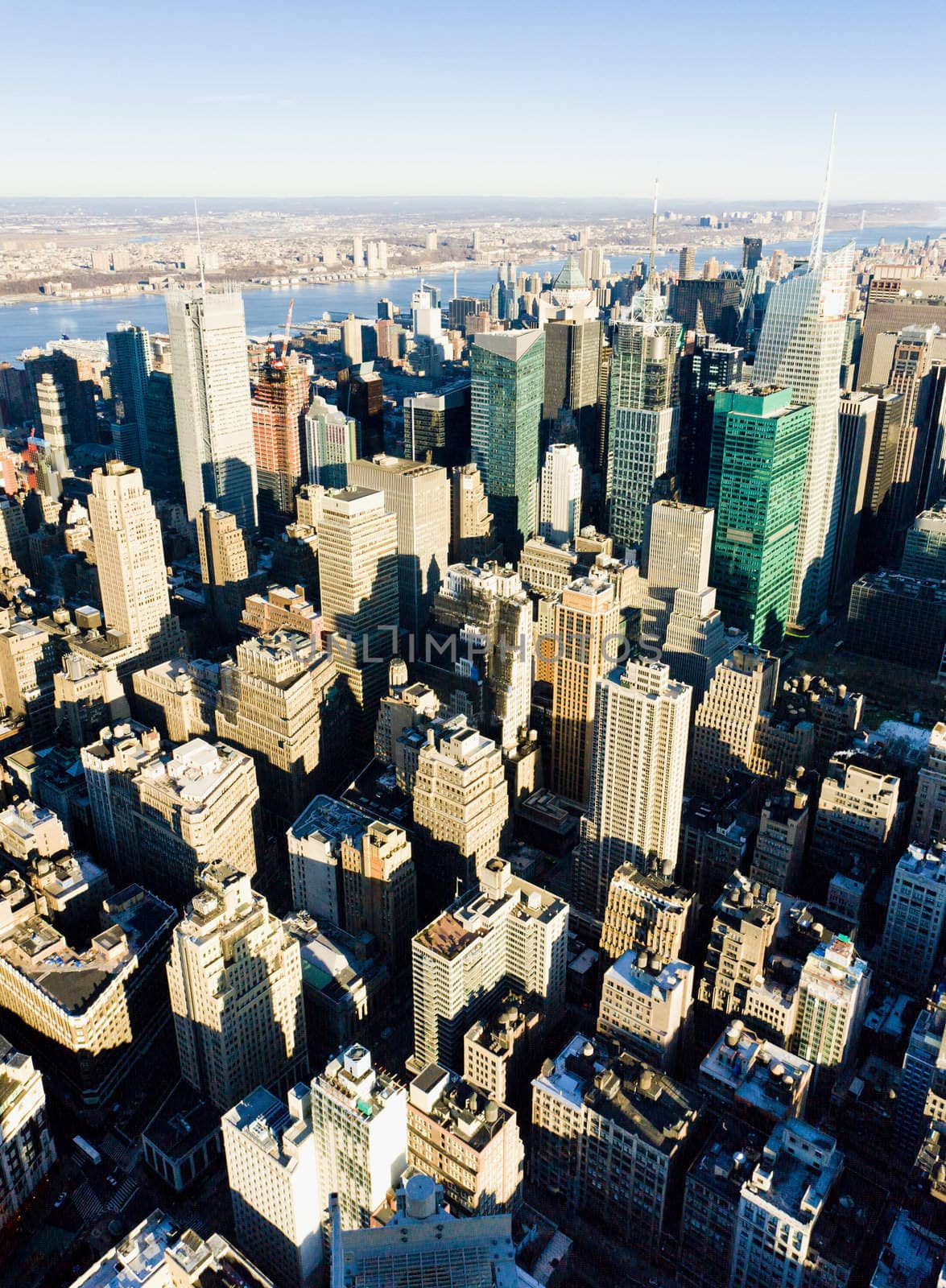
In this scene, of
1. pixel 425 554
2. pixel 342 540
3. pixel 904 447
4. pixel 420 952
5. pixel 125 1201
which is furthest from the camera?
pixel 904 447

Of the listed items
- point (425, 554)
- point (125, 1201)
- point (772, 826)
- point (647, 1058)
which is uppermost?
point (425, 554)

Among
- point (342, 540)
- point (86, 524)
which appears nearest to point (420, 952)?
point (342, 540)

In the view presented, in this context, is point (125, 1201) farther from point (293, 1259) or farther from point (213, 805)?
point (213, 805)

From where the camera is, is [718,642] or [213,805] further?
[718,642]

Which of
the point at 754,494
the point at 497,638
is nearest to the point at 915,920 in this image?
the point at 497,638

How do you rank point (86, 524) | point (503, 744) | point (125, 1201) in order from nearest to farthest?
1. point (125, 1201)
2. point (503, 744)
3. point (86, 524)

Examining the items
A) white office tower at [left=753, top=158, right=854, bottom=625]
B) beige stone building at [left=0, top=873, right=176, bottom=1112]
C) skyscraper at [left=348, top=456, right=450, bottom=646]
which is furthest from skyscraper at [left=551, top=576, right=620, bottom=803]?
white office tower at [left=753, top=158, right=854, bottom=625]

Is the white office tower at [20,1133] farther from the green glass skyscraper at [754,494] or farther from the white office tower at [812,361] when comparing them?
the white office tower at [812,361]
